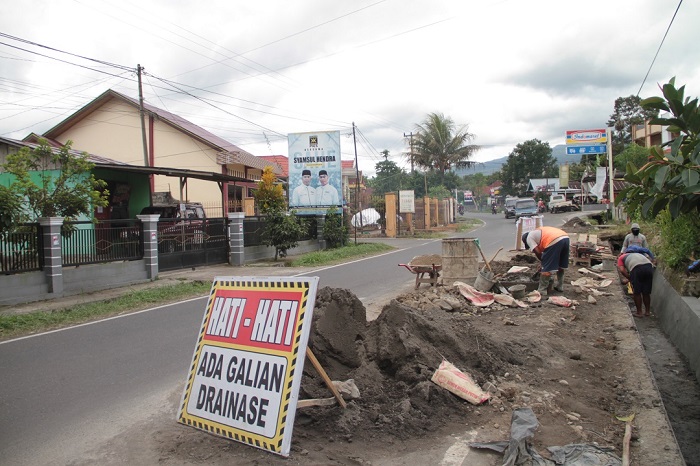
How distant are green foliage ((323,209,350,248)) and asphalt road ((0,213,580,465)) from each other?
50.1 ft

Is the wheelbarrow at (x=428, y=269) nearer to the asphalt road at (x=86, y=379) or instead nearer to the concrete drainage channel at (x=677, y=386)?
the asphalt road at (x=86, y=379)

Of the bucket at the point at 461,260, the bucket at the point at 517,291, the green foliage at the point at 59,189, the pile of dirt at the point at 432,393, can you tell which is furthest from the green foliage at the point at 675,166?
the green foliage at the point at 59,189

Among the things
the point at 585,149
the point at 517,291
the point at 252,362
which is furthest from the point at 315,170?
the point at 252,362

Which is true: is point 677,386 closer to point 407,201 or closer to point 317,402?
point 317,402

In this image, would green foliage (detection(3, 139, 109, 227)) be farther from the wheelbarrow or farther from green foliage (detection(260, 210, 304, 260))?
the wheelbarrow

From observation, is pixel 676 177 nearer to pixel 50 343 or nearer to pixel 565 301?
pixel 565 301

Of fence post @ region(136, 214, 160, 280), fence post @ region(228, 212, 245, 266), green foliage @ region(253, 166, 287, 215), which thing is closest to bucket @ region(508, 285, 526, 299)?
fence post @ region(136, 214, 160, 280)

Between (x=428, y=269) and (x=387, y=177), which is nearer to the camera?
(x=428, y=269)

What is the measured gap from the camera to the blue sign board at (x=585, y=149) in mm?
33906

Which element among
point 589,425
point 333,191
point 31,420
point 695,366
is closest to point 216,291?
point 31,420

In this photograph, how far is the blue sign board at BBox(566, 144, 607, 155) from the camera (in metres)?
33.9

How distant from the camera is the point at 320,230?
2614 cm

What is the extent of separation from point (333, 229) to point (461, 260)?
15.2m

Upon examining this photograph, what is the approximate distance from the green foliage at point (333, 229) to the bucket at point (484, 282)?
631 inches
